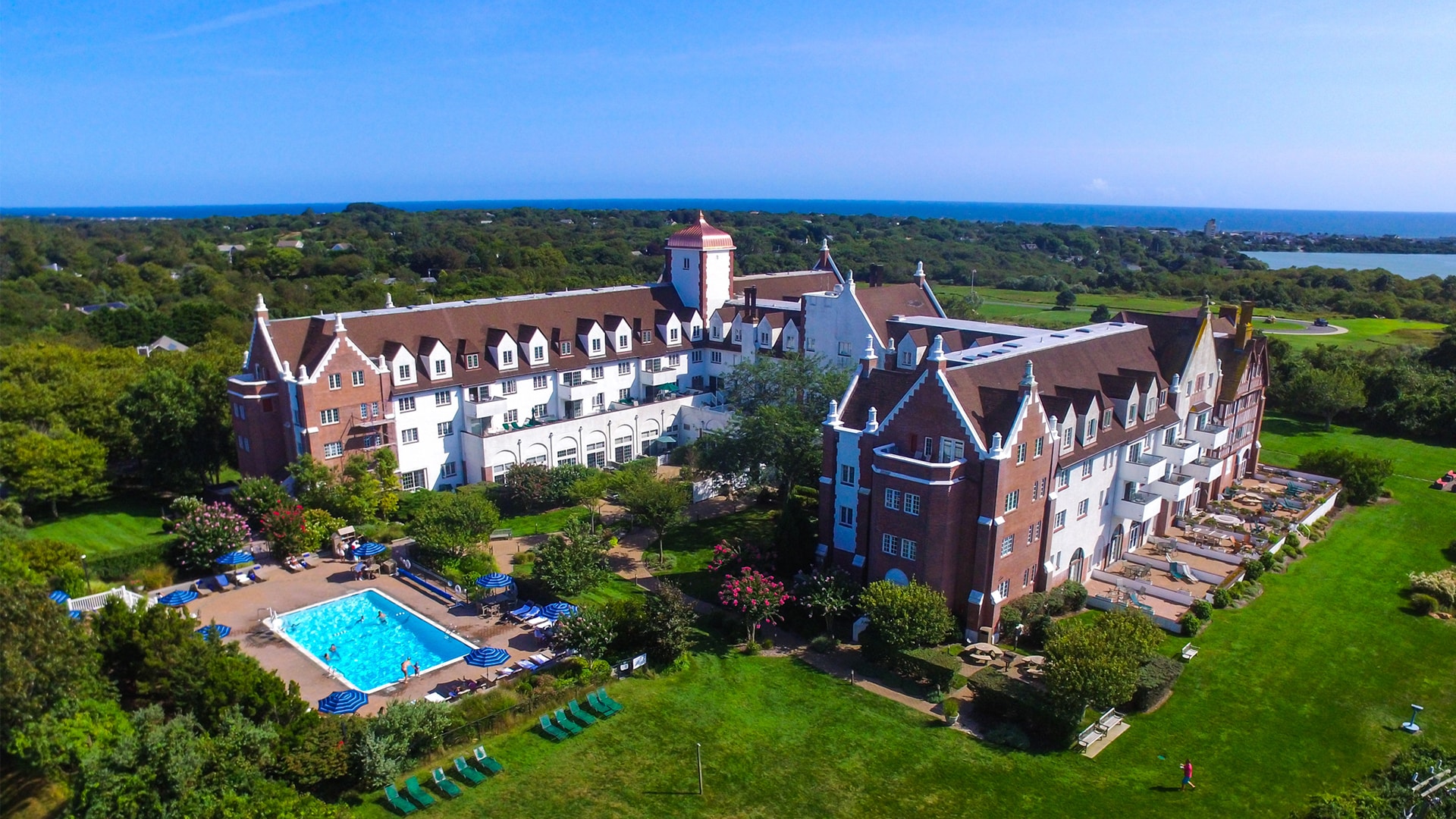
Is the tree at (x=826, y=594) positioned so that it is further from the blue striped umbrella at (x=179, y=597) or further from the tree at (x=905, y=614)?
the blue striped umbrella at (x=179, y=597)

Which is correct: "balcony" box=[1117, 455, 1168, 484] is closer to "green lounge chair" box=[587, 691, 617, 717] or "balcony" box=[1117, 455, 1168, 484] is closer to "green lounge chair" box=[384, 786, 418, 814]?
"green lounge chair" box=[587, 691, 617, 717]

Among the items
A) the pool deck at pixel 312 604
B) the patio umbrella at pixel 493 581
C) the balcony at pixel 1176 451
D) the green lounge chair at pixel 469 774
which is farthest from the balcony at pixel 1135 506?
the green lounge chair at pixel 469 774

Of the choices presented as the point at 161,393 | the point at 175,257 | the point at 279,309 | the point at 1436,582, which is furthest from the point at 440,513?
the point at 175,257

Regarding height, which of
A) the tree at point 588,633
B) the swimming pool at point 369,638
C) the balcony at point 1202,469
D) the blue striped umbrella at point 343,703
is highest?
the balcony at point 1202,469

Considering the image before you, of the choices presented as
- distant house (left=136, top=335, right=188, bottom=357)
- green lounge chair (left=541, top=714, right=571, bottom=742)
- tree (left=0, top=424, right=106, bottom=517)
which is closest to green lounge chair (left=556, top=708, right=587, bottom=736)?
green lounge chair (left=541, top=714, right=571, bottom=742)

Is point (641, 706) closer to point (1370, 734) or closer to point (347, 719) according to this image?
point (347, 719)

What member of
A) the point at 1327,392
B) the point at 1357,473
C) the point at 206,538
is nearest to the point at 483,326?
the point at 206,538
